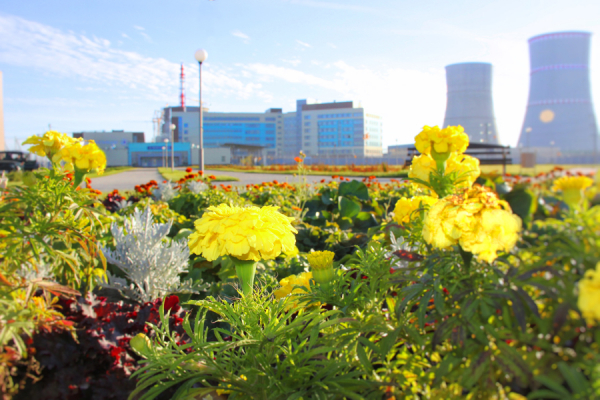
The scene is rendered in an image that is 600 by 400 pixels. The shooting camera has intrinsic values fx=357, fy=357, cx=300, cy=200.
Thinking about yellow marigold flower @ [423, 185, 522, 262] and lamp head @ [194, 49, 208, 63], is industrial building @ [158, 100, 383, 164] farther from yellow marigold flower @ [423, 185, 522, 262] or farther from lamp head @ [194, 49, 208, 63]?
yellow marigold flower @ [423, 185, 522, 262]

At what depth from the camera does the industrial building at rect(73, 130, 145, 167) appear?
6207 centimetres

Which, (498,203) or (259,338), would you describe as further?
(259,338)

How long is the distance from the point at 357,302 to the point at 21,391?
1266 mm

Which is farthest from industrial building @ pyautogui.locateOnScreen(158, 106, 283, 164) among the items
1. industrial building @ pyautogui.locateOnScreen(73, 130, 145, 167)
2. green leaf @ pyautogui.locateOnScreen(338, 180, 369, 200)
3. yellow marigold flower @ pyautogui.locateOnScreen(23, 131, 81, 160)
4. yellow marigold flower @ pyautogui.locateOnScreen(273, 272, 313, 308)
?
yellow marigold flower @ pyautogui.locateOnScreen(273, 272, 313, 308)

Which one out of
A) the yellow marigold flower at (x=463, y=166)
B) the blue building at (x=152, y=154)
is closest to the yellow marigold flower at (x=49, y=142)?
the yellow marigold flower at (x=463, y=166)

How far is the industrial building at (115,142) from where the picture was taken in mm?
62066

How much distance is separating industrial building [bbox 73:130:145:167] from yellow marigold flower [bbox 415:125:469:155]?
66.5 meters

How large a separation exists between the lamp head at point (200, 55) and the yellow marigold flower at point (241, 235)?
10824mm

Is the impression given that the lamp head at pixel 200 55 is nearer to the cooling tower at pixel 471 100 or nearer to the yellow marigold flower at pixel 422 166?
the yellow marigold flower at pixel 422 166

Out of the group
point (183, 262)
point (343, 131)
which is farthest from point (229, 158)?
point (183, 262)

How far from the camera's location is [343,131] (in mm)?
88375

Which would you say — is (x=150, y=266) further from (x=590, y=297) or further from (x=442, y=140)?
(x=590, y=297)

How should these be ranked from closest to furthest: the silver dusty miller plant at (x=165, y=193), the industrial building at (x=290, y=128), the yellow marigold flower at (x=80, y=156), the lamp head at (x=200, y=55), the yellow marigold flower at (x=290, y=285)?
the yellow marigold flower at (x=290, y=285) → the yellow marigold flower at (x=80, y=156) → the silver dusty miller plant at (x=165, y=193) → the lamp head at (x=200, y=55) → the industrial building at (x=290, y=128)

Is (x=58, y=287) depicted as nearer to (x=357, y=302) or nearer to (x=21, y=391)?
(x=21, y=391)
